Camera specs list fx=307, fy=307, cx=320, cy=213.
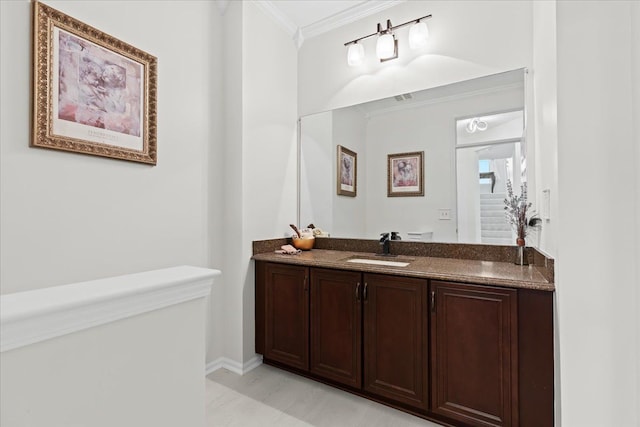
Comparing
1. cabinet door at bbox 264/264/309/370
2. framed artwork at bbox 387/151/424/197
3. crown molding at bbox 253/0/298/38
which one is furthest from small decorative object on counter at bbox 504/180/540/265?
crown molding at bbox 253/0/298/38

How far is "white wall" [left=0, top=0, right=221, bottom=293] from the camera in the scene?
1.43 meters

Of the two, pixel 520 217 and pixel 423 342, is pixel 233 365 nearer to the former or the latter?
pixel 423 342

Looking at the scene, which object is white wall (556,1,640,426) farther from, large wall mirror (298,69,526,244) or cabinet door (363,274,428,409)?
large wall mirror (298,69,526,244)

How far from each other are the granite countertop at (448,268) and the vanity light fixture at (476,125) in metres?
0.95

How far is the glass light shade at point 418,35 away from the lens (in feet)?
7.59

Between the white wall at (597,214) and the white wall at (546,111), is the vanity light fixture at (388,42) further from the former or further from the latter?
Result: the white wall at (597,214)

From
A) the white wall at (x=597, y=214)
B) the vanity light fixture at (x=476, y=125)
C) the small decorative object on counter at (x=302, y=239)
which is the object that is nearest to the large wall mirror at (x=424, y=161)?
the vanity light fixture at (x=476, y=125)

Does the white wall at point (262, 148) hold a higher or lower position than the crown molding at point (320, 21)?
lower

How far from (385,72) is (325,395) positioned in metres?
2.51

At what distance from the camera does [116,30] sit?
5.95 feet

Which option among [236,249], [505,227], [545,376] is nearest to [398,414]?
[545,376]

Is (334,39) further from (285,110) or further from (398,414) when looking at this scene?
(398,414)

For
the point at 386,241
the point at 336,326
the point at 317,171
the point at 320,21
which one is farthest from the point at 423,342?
the point at 320,21

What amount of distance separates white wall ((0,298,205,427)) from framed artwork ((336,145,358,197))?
201cm
